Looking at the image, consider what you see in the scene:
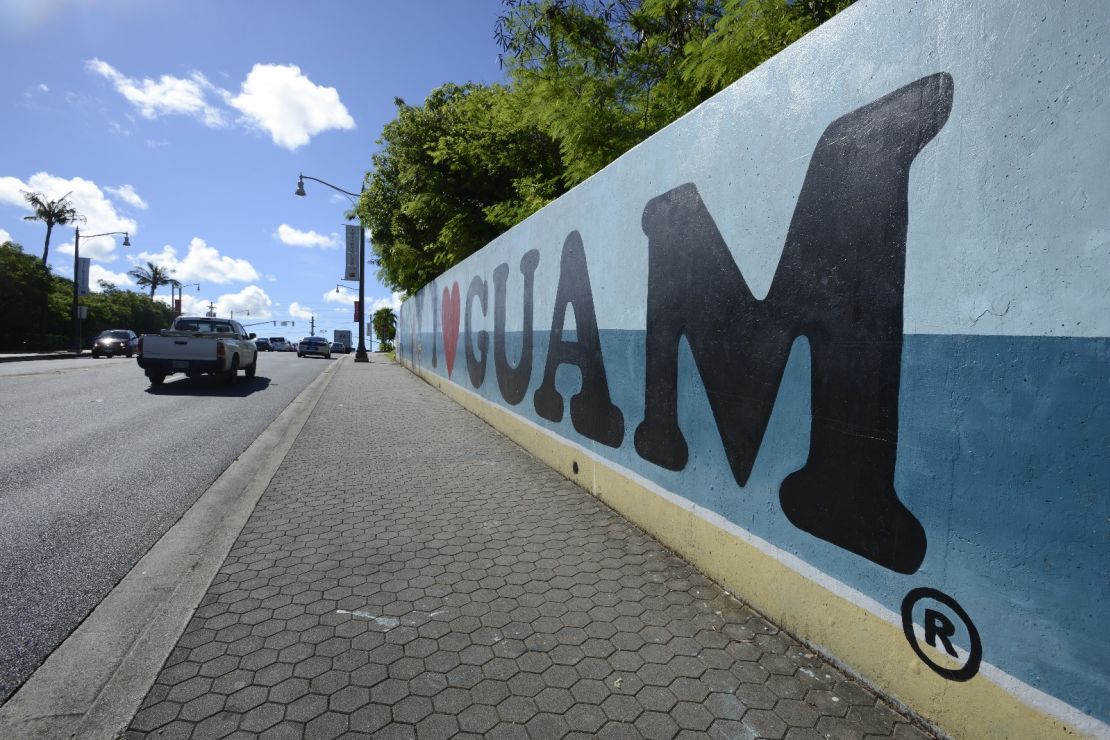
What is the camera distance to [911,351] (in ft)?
7.42

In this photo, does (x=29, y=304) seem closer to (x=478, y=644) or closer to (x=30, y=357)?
(x=30, y=357)

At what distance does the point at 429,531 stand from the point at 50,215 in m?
56.6

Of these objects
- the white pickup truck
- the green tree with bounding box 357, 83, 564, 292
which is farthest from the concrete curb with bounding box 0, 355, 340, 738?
the white pickup truck

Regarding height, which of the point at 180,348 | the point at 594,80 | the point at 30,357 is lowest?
the point at 30,357

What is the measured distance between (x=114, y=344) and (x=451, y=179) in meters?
23.9

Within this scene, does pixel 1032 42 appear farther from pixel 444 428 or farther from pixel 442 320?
pixel 442 320

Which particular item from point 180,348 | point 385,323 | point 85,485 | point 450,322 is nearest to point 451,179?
point 450,322

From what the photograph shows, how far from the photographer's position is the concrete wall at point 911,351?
178cm

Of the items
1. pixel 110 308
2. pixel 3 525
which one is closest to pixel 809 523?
pixel 3 525

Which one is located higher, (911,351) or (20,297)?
(20,297)

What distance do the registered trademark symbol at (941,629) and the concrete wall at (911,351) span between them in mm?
10

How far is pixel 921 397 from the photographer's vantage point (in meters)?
2.23

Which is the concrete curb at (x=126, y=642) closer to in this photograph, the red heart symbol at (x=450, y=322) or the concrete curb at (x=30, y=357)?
the red heart symbol at (x=450, y=322)

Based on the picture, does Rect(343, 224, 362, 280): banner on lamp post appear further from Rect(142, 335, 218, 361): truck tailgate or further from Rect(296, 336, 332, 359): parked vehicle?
Rect(142, 335, 218, 361): truck tailgate
